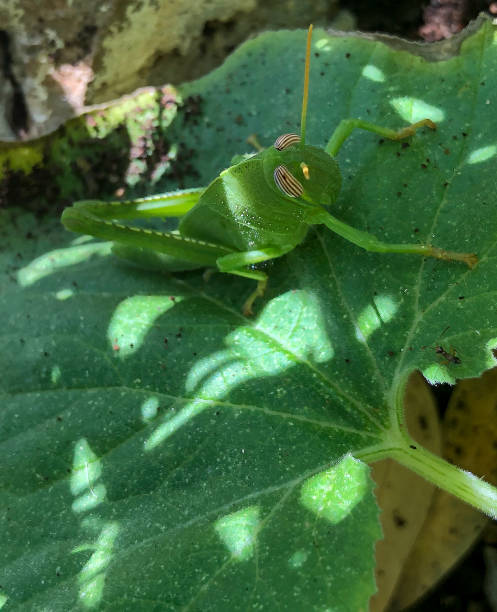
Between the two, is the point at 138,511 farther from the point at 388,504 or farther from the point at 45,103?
the point at 45,103

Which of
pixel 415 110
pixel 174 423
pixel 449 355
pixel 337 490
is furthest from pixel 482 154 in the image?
pixel 174 423

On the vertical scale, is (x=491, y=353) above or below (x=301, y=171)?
below

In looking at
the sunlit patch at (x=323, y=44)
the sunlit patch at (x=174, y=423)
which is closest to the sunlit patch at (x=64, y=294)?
the sunlit patch at (x=174, y=423)

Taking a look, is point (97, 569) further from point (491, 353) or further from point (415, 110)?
point (415, 110)

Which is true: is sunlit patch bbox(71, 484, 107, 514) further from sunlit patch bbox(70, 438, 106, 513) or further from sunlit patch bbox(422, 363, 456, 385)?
sunlit patch bbox(422, 363, 456, 385)

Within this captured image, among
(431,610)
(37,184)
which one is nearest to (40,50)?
(37,184)
